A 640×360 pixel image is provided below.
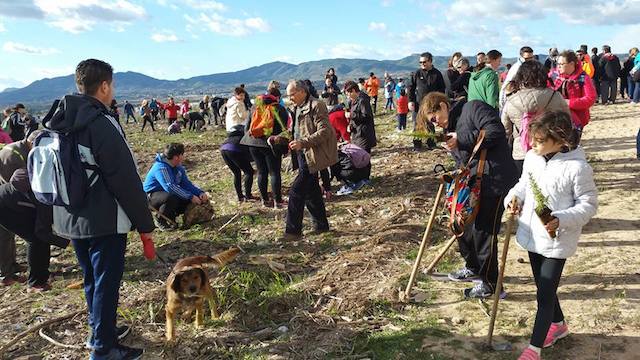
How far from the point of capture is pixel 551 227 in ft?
10.3

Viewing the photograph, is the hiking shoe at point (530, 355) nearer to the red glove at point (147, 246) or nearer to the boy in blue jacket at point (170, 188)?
the red glove at point (147, 246)

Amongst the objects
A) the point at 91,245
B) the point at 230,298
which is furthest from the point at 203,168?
the point at 91,245

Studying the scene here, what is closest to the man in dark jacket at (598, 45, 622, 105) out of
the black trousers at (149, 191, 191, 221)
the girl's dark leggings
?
the black trousers at (149, 191, 191, 221)

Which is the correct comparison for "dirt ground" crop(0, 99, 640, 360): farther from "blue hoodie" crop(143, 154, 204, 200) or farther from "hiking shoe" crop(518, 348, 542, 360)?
"blue hoodie" crop(143, 154, 204, 200)

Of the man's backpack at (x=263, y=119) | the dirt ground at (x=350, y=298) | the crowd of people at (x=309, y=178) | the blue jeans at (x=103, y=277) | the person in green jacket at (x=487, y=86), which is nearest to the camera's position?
the crowd of people at (x=309, y=178)

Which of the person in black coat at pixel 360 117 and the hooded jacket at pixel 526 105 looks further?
the person in black coat at pixel 360 117

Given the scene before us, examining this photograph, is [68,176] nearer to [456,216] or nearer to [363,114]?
[456,216]

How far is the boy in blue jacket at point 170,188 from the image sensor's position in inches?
303

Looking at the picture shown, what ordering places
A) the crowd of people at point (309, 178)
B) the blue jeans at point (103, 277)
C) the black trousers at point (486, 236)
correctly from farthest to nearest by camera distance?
the black trousers at point (486, 236), the blue jeans at point (103, 277), the crowd of people at point (309, 178)

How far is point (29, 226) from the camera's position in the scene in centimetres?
571

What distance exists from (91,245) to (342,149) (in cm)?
609

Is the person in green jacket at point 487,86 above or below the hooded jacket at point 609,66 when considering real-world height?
below

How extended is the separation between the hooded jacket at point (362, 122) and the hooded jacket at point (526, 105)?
4242mm

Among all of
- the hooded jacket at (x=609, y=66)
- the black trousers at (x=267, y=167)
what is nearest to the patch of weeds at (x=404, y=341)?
the black trousers at (x=267, y=167)
